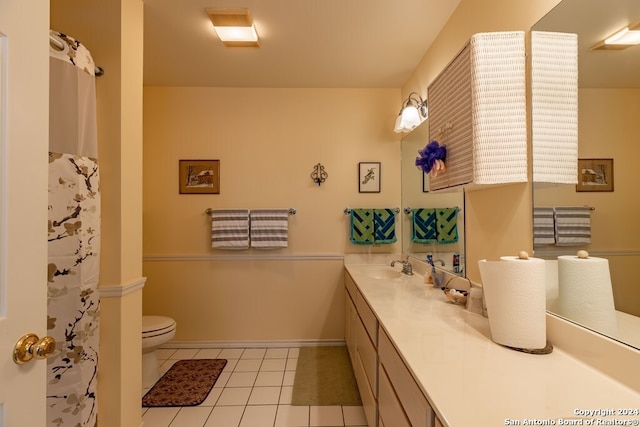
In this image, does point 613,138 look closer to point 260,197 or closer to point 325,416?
point 325,416

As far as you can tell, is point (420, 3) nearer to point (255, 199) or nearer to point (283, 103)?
point (283, 103)

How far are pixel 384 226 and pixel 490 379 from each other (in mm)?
2095

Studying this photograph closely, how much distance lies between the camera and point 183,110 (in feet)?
9.95

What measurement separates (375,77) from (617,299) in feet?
8.03

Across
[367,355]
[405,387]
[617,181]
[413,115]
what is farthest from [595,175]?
[413,115]

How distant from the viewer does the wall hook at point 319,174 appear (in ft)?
9.94

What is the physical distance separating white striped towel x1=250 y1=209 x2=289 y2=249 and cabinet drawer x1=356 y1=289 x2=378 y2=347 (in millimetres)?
1061

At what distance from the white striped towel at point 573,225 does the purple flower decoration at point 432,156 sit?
582 millimetres

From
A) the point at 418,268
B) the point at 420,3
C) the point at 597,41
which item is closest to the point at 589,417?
the point at 597,41

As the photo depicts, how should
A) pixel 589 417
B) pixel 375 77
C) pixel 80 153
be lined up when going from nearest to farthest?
pixel 589 417, pixel 80 153, pixel 375 77

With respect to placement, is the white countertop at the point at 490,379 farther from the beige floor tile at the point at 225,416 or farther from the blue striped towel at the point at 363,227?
the blue striped towel at the point at 363,227

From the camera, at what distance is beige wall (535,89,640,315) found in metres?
0.87

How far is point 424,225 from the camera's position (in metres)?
2.48

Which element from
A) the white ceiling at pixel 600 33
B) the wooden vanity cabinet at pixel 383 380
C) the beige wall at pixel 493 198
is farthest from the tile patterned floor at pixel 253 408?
the white ceiling at pixel 600 33
